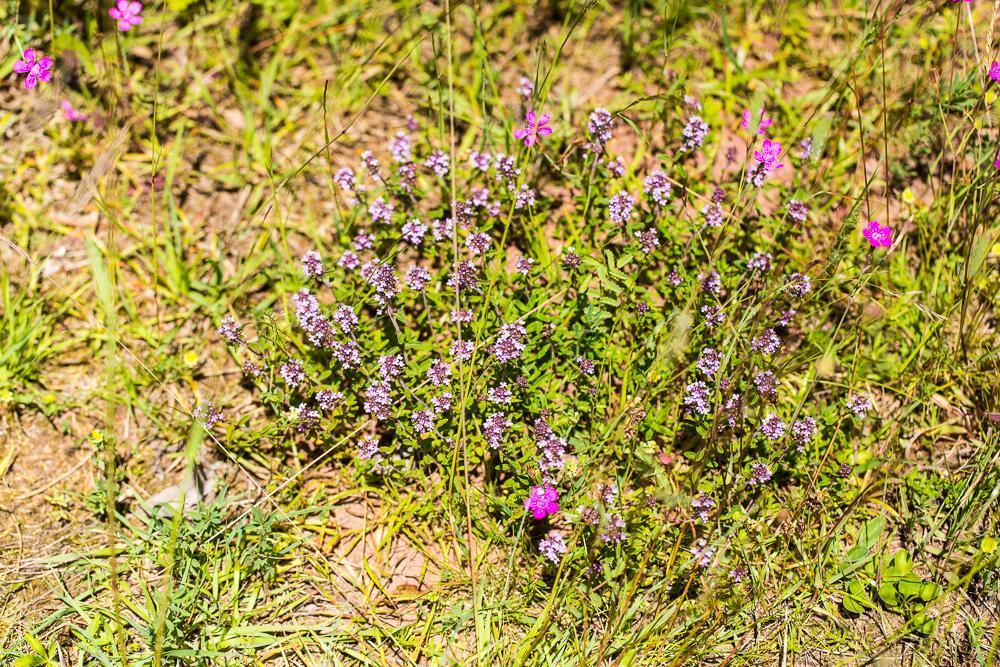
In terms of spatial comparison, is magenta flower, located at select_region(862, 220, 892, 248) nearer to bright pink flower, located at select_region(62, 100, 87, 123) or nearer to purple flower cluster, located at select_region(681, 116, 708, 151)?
purple flower cluster, located at select_region(681, 116, 708, 151)

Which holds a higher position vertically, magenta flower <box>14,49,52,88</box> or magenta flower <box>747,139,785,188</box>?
magenta flower <box>14,49,52,88</box>

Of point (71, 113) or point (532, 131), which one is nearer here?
point (532, 131)

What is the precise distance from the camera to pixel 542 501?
2.81 meters

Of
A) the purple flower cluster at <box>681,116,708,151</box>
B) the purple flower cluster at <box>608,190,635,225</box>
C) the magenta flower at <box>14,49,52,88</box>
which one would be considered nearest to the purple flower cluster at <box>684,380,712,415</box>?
the purple flower cluster at <box>608,190,635,225</box>

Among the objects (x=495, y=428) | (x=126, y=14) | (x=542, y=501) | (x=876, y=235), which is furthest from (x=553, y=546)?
(x=126, y=14)

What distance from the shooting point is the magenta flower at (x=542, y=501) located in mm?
2789

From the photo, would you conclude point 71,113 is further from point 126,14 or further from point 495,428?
point 495,428

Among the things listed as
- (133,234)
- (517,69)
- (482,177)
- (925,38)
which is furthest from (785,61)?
(133,234)

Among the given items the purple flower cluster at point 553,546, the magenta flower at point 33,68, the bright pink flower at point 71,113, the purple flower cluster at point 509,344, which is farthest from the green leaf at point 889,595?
the bright pink flower at point 71,113

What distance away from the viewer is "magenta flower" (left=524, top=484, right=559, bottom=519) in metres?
2.79

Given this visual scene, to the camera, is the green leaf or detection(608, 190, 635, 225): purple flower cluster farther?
detection(608, 190, 635, 225): purple flower cluster

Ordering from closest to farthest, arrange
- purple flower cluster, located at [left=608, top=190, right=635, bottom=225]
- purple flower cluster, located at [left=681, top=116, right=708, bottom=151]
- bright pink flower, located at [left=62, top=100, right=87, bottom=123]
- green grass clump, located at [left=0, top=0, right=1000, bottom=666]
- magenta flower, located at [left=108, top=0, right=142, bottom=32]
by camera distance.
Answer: green grass clump, located at [left=0, top=0, right=1000, bottom=666]
purple flower cluster, located at [left=608, top=190, right=635, bottom=225]
purple flower cluster, located at [left=681, top=116, right=708, bottom=151]
magenta flower, located at [left=108, top=0, right=142, bottom=32]
bright pink flower, located at [left=62, top=100, right=87, bottom=123]

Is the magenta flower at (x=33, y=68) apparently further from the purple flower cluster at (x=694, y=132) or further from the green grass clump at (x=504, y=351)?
the purple flower cluster at (x=694, y=132)

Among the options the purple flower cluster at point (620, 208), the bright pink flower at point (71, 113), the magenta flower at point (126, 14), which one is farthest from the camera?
the bright pink flower at point (71, 113)
